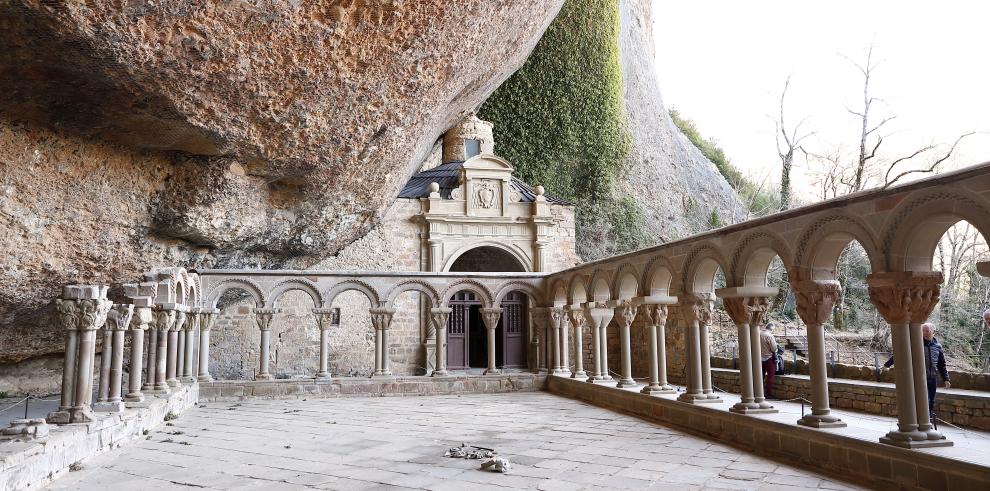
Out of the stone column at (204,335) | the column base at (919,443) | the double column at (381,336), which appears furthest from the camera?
the double column at (381,336)

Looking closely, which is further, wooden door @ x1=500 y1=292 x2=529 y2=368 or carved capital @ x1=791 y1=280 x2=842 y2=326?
wooden door @ x1=500 y1=292 x2=529 y2=368

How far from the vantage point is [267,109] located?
319 inches

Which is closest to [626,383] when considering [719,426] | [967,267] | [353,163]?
[719,426]

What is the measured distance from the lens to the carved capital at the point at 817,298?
6.28 m

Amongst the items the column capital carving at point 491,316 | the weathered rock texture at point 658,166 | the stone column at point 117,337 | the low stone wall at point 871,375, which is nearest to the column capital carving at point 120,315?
the stone column at point 117,337

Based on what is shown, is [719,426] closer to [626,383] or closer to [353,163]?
[626,383]

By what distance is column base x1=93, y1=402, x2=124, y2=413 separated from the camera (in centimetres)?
694

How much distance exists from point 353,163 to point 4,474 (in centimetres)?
670

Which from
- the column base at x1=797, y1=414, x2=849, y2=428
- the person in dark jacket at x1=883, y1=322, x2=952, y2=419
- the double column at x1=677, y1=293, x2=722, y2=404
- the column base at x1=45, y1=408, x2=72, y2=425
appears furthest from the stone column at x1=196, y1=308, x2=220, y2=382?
the person in dark jacket at x1=883, y1=322, x2=952, y2=419

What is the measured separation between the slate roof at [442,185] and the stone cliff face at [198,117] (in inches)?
214

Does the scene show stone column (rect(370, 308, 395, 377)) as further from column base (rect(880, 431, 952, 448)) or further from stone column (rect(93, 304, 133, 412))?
column base (rect(880, 431, 952, 448))

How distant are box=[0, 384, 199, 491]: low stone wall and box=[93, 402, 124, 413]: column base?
0.10 m

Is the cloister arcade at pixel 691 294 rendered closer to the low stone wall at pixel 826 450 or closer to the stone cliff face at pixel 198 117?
the low stone wall at pixel 826 450

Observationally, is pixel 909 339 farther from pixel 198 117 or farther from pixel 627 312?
pixel 198 117
